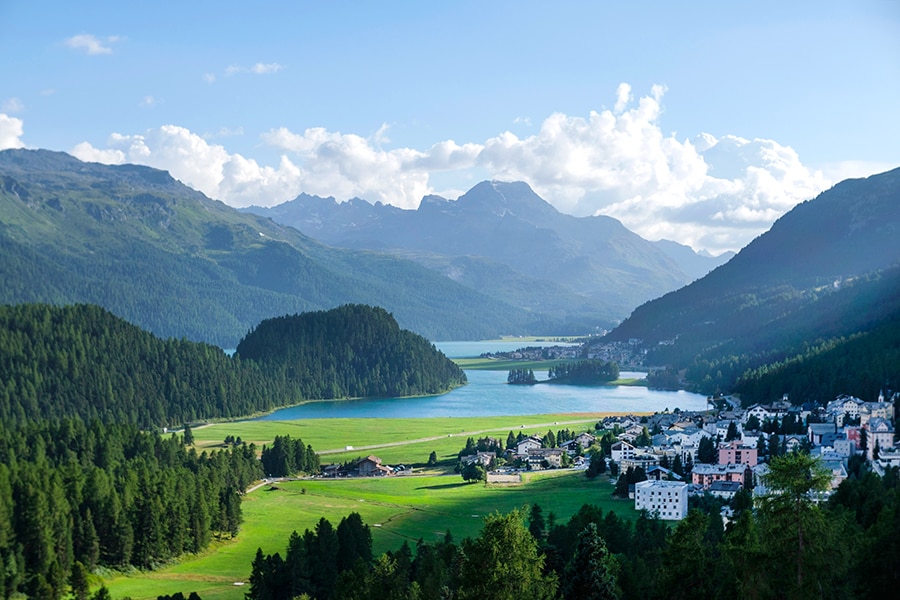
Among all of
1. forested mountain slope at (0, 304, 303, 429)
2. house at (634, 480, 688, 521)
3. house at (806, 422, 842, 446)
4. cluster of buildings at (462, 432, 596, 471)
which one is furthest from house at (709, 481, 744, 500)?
forested mountain slope at (0, 304, 303, 429)

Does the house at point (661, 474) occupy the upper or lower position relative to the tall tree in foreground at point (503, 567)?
lower

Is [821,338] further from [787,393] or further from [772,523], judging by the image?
[772,523]

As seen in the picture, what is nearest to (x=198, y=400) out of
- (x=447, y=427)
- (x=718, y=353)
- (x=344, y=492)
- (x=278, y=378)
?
(x=278, y=378)

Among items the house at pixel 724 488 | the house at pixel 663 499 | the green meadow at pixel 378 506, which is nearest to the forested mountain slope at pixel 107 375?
the green meadow at pixel 378 506

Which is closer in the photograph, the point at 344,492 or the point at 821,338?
the point at 344,492

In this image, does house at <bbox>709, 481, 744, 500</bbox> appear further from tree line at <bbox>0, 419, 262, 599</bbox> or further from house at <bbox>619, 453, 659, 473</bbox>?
tree line at <bbox>0, 419, 262, 599</bbox>

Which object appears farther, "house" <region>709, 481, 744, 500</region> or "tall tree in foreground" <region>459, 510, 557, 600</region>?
"house" <region>709, 481, 744, 500</region>

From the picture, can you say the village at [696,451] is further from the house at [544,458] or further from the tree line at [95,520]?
the tree line at [95,520]
